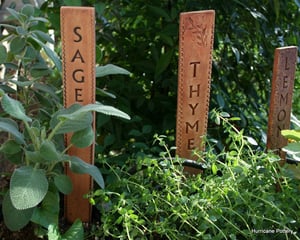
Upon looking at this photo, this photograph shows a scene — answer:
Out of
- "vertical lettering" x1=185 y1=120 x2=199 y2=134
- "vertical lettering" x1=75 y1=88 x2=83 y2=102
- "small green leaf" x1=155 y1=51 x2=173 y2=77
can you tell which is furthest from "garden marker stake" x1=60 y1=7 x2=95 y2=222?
"small green leaf" x1=155 y1=51 x2=173 y2=77

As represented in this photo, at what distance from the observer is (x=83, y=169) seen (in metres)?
0.96

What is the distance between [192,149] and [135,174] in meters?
0.14

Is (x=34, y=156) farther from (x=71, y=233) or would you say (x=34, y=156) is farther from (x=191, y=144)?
(x=191, y=144)

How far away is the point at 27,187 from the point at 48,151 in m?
0.07

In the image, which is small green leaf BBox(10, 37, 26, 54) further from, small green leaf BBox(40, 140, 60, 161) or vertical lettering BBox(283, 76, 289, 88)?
vertical lettering BBox(283, 76, 289, 88)

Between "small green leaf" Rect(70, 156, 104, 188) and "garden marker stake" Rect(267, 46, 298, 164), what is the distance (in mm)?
374

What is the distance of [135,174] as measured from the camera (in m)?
1.06

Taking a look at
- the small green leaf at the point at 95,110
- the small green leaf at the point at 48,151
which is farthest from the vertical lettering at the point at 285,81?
the small green leaf at the point at 48,151

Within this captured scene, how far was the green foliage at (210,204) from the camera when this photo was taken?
92 cm

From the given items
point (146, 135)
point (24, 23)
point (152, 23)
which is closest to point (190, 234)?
point (146, 135)

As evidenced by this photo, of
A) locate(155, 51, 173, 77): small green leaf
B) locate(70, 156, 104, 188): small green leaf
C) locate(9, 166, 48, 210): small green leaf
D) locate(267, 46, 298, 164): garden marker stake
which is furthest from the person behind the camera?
locate(155, 51, 173, 77): small green leaf

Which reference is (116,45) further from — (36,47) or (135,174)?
(135,174)

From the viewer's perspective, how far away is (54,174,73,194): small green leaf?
95 centimetres

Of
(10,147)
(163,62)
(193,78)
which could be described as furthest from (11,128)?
(163,62)
